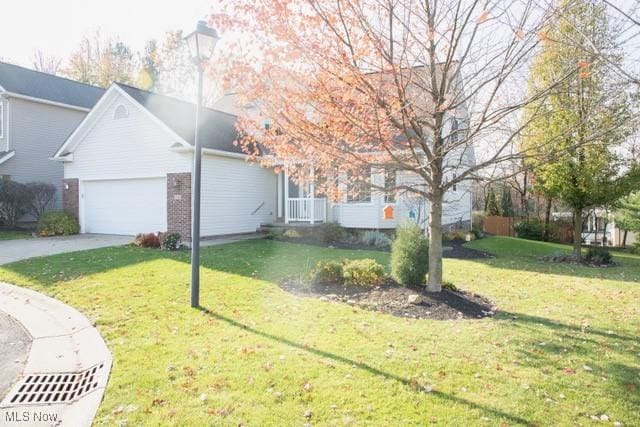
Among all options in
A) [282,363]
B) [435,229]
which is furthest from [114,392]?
[435,229]

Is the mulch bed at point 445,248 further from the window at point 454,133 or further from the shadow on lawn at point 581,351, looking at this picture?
the shadow on lawn at point 581,351

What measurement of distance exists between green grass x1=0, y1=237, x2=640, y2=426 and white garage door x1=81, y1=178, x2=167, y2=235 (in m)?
6.94

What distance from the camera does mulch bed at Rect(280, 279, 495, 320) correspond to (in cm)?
616

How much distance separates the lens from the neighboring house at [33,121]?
18844 mm

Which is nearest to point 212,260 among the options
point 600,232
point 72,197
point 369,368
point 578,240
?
point 369,368

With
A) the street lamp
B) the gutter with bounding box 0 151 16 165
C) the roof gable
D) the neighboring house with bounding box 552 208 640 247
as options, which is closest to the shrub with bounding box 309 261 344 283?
the street lamp

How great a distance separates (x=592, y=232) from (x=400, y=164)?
2381cm

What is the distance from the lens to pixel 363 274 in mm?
7711

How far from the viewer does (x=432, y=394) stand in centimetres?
363

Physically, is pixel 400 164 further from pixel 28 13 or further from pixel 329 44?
pixel 28 13

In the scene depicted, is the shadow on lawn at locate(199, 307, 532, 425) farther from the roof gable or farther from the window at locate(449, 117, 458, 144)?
the roof gable

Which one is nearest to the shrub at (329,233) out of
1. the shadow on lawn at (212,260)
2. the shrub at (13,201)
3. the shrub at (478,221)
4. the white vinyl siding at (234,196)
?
the shadow on lawn at (212,260)

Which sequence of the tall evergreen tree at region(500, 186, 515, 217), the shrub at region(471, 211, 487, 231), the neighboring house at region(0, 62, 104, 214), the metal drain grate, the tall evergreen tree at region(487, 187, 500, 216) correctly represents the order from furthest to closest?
the tall evergreen tree at region(487, 187, 500, 216), the tall evergreen tree at region(500, 186, 515, 217), the shrub at region(471, 211, 487, 231), the neighboring house at region(0, 62, 104, 214), the metal drain grate

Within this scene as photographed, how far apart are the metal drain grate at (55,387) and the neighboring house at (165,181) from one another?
10.0m
